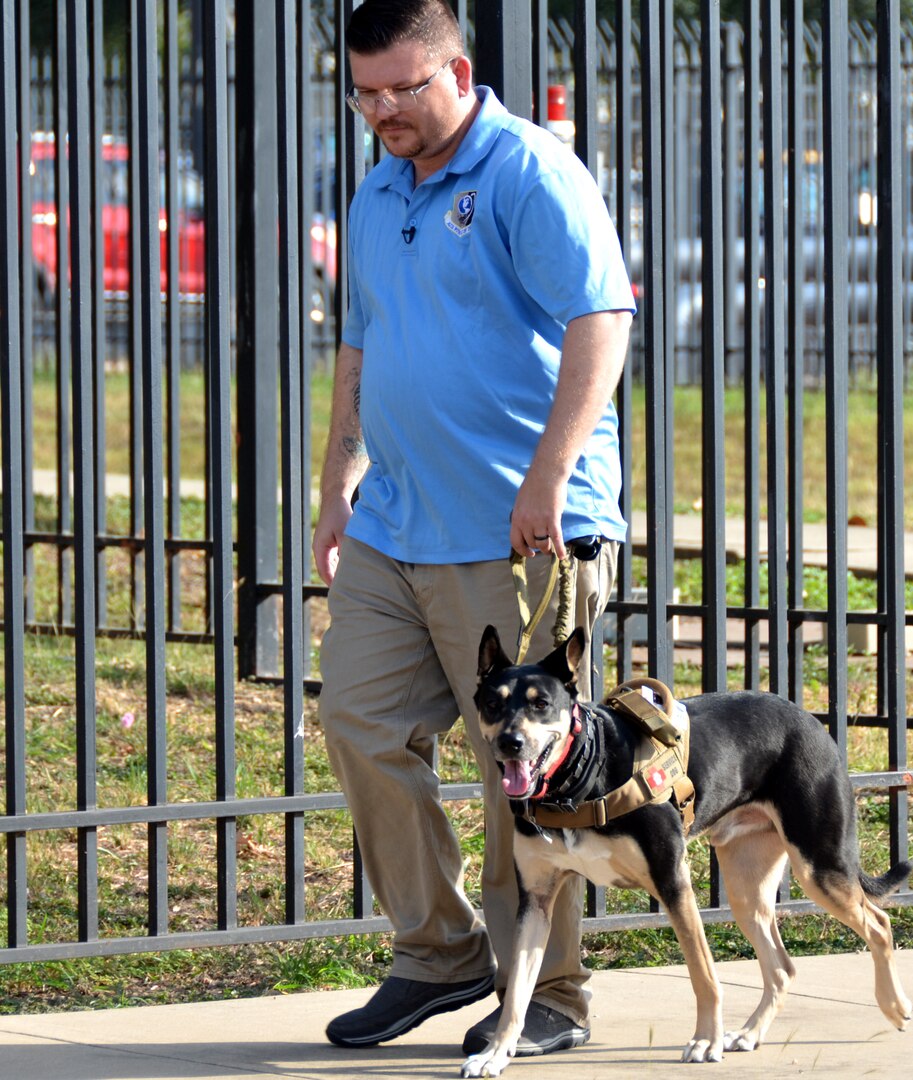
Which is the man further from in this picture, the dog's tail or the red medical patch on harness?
the dog's tail

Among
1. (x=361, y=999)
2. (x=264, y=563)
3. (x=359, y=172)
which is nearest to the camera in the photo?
(x=361, y=999)

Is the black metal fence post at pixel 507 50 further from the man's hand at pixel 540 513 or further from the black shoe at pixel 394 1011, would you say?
the black shoe at pixel 394 1011

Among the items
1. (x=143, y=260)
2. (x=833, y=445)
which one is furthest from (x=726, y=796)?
(x=143, y=260)

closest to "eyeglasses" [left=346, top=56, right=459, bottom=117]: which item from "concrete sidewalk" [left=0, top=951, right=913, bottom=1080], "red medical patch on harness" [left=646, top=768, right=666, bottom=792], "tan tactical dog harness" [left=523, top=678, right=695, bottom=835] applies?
"tan tactical dog harness" [left=523, top=678, right=695, bottom=835]

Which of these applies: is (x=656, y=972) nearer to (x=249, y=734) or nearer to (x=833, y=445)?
(x=833, y=445)

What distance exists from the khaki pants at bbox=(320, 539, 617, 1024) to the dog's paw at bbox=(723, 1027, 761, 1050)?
32 cm

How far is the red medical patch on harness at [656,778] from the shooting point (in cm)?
346

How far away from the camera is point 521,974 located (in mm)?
3555

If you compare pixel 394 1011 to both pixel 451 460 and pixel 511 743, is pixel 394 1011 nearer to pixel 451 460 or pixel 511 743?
pixel 511 743

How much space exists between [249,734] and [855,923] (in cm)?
337

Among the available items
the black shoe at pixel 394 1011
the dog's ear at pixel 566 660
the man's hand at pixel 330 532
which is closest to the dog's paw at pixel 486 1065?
the black shoe at pixel 394 1011

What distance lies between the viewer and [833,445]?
15.8 feet

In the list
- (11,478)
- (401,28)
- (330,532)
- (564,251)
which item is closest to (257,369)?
(11,478)

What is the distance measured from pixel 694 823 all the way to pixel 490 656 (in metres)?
0.58
